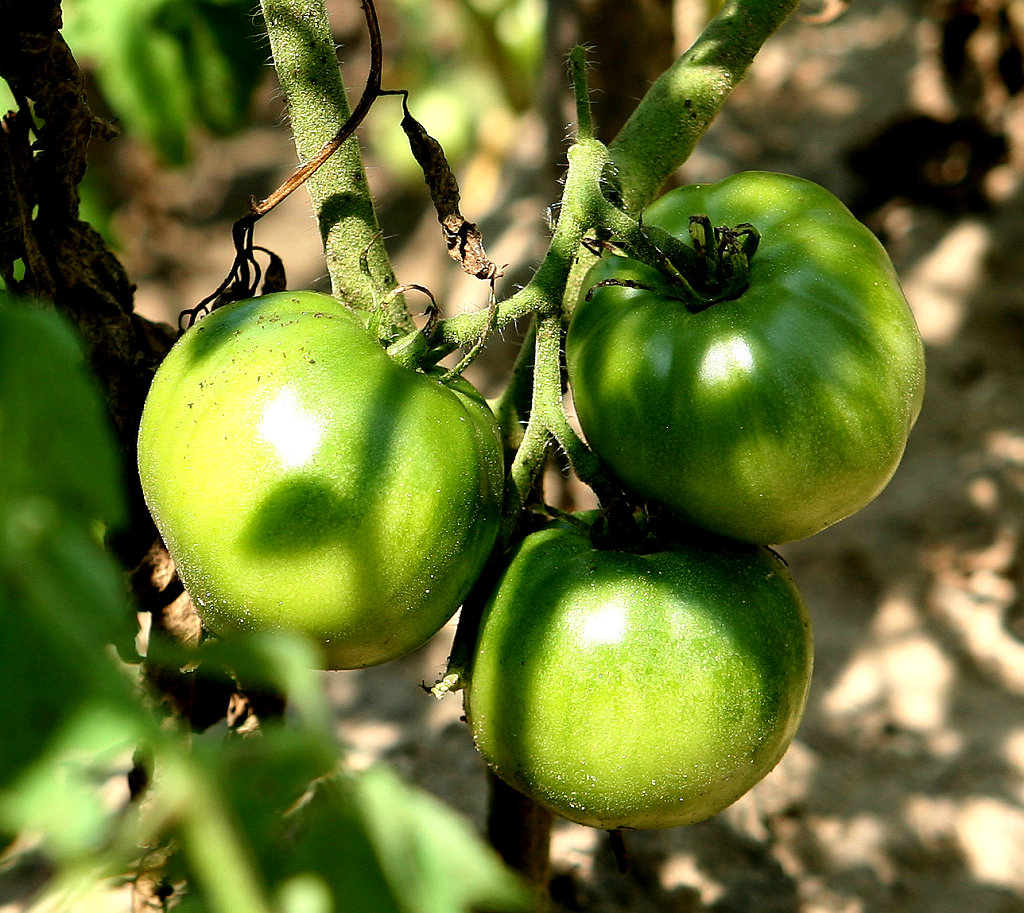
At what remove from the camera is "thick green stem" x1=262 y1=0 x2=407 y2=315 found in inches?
41.1

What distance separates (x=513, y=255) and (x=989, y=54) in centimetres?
138

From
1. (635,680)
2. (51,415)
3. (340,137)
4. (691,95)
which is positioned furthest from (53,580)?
(691,95)

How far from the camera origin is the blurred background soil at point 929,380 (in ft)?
6.30

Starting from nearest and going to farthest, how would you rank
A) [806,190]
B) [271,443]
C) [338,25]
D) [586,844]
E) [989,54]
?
[271,443], [806,190], [586,844], [989,54], [338,25]

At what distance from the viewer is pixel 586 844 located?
188 cm

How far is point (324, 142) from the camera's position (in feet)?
3.54

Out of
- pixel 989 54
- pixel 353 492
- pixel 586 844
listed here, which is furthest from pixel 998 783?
pixel 989 54

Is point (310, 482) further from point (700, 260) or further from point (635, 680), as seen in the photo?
point (700, 260)

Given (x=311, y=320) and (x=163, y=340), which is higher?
(x=311, y=320)

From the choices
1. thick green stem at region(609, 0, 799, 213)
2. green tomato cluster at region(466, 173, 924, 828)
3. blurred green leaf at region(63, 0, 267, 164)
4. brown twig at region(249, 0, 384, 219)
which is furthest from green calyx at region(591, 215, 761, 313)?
blurred green leaf at region(63, 0, 267, 164)

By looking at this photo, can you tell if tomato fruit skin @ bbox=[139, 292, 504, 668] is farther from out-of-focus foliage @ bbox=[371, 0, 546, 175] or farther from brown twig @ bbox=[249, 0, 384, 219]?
out-of-focus foliage @ bbox=[371, 0, 546, 175]

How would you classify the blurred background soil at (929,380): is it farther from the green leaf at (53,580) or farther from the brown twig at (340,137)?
the green leaf at (53,580)

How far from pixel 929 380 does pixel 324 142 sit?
2059mm

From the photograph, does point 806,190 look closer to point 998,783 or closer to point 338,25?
point 998,783
